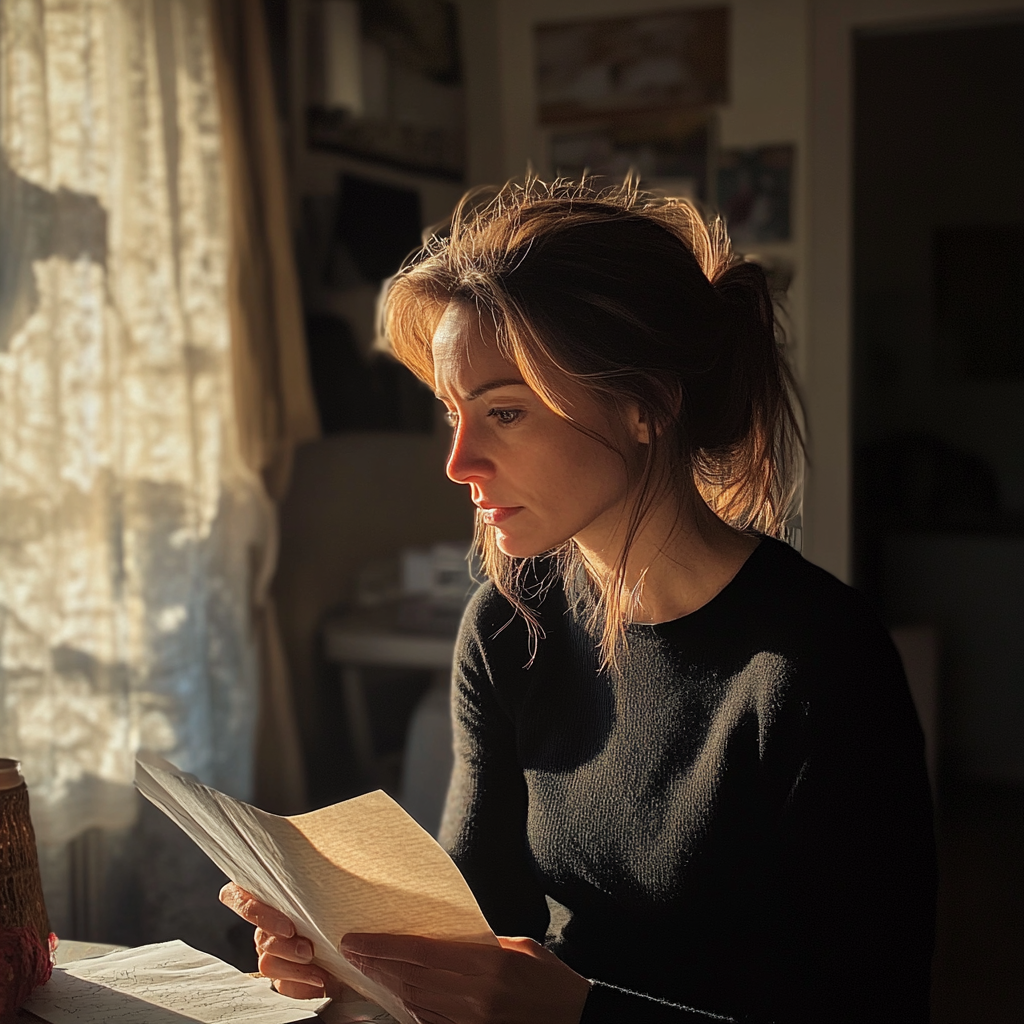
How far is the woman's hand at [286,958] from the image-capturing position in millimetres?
864

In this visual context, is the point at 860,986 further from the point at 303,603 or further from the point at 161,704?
the point at 303,603

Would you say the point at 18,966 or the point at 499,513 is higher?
the point at 499,513

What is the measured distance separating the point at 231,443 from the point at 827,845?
167cm

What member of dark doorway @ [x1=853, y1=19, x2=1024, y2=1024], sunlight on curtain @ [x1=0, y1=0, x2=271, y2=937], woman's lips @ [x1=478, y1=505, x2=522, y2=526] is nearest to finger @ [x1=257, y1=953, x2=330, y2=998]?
woman's lips @ [x1=478, y1=505, x2=522, y2=526]

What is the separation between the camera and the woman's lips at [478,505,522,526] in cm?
93

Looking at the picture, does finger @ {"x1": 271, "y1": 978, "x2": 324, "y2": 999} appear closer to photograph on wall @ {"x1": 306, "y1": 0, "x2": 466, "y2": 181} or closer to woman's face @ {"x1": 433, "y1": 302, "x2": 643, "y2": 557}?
woman's face @ {"x1": 433, "y1": 302, "x2": 643, "y2": 557}

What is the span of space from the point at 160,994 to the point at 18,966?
0.31 ft

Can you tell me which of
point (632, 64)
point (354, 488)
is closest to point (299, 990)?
point (354, 488)

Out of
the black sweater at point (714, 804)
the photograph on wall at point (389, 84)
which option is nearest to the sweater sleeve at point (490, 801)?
the black sweater at point (714, 804)

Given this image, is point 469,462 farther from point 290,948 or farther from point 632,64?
point 632,64

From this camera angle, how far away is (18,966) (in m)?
0.80

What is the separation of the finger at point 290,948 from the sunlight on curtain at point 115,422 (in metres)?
1.10

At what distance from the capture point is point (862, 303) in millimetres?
4441

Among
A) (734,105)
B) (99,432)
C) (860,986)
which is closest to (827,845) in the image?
(860,986)
